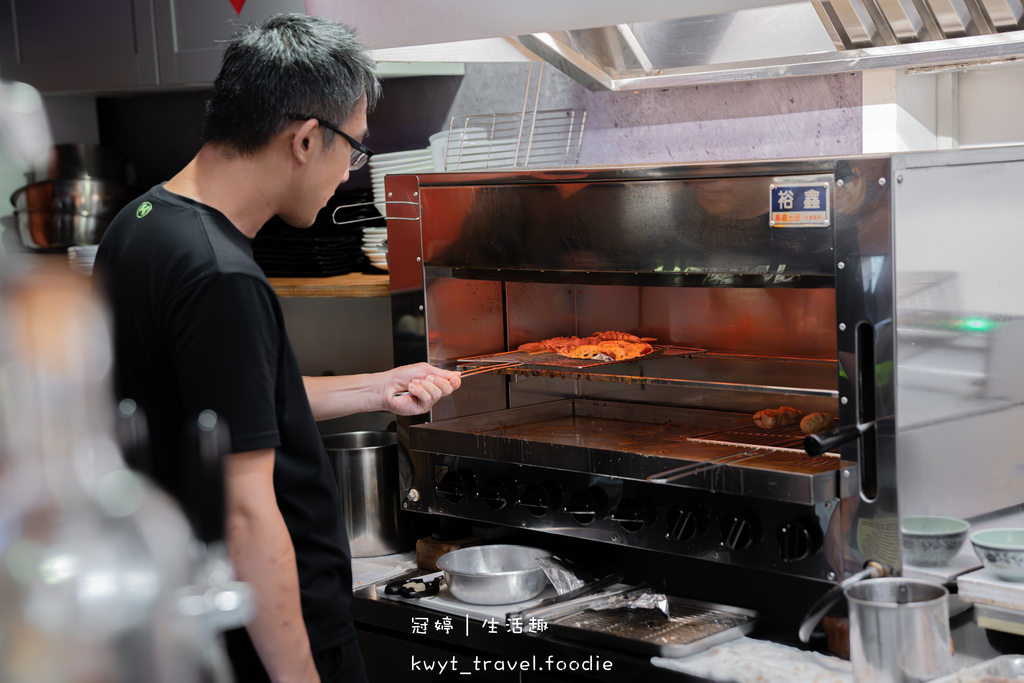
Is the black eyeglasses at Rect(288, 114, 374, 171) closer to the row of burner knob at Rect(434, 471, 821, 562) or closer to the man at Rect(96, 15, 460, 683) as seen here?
the man at Rect(96, 15, 460, 683)

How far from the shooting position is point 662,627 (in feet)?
5.79

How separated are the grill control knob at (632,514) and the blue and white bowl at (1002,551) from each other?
0.54 m

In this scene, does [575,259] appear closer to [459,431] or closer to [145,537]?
[459,431]

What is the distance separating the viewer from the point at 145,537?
412 millimetres

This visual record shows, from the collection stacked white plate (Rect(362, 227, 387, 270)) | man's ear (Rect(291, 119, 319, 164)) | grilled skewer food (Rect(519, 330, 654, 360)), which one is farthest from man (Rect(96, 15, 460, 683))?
stacked white plate (Rect(362, 227, 387, 270))

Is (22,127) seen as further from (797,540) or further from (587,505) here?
(587,505)

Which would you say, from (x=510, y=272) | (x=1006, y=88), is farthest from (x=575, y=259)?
(x=1006, y=88)

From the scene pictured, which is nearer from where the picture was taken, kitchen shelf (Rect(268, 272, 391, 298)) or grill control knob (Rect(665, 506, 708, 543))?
grill control knob (Rect(665, 506, 708, 543))

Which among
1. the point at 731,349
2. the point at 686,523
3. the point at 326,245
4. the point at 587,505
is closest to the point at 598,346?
the point at 731,349

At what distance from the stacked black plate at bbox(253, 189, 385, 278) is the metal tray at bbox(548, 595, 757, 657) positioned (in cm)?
138

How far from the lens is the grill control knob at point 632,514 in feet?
5.94

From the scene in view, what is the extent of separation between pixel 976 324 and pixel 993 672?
1.82 feet

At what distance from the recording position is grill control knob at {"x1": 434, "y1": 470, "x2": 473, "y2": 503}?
209cm

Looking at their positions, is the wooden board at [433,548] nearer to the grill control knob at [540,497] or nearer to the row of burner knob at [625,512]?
the row of burner knob at [625,512]
